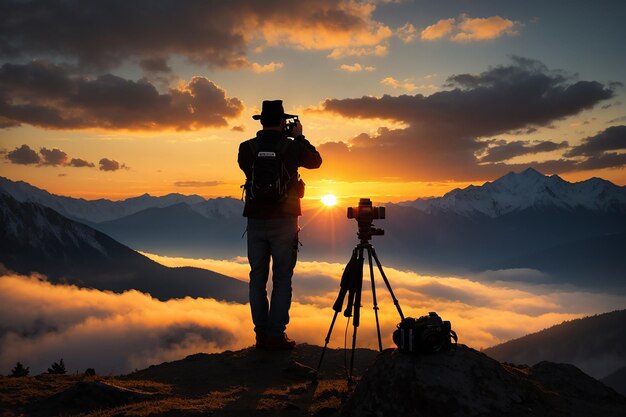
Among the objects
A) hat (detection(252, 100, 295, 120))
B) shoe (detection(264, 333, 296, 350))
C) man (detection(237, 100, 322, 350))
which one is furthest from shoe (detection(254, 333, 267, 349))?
hat (detection(252, 100, 295, 120))

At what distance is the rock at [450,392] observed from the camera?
4996mm

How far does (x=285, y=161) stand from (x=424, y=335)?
3.98m

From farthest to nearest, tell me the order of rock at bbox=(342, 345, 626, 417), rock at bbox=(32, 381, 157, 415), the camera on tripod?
the camera on tripod < rock at bbox=(32, 381, 157, 415) < rock at bbox=(342, 345, 626, 417)

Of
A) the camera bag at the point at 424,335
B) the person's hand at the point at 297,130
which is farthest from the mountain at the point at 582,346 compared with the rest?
the camera bag at the point at 424,335

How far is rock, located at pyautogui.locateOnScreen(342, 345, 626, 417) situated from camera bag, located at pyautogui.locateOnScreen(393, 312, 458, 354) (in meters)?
0.10

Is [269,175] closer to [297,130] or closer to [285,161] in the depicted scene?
[285,161]

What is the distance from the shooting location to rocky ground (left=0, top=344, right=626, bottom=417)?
5133 millimetres

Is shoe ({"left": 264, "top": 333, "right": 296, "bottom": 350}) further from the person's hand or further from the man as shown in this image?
the person's hand

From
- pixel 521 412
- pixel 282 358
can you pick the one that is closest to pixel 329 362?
pixel 282 358

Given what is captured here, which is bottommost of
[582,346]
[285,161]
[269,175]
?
[582,346]

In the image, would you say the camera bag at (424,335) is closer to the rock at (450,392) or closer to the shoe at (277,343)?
the rock at (450,392)

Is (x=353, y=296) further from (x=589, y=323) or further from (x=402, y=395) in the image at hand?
(x=589, y=323)

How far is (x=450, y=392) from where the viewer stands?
5.05 metres

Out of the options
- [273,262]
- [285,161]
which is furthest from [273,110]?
[273,262]
